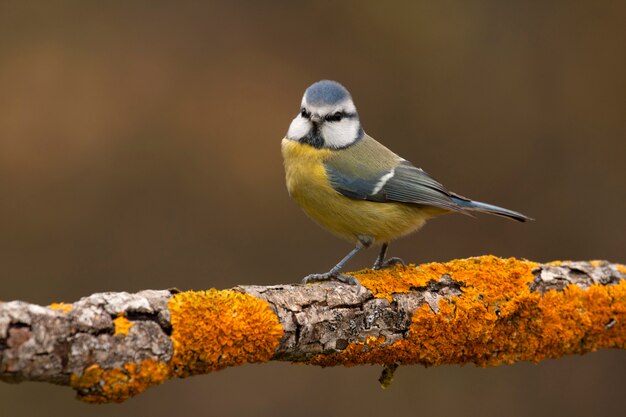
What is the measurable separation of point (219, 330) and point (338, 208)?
803mm

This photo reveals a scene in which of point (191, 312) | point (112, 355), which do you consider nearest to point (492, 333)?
point (191, 312)

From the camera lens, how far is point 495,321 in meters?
2.18

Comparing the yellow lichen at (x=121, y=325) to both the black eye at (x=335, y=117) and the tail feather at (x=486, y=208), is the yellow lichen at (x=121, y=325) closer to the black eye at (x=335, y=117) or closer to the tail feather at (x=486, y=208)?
the black eye at (x=335, y=117)

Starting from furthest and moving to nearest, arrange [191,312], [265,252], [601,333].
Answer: [265,252] → [601,333] → [191,312]

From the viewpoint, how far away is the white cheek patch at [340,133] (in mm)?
2576

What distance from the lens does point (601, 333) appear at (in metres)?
2.38

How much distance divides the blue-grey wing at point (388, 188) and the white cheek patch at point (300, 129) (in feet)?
0.50

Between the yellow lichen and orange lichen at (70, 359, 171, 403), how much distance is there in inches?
2.6

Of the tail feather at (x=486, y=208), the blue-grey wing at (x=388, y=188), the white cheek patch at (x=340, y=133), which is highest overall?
the white cheek patch at (x=340, y=133)

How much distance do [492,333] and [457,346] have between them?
11cm

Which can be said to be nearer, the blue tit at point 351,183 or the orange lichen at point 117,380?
the orange lichen at point 117,380

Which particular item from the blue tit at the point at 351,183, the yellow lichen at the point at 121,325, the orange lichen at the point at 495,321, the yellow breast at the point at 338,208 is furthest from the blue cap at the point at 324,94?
the yellow lichen at the point at 121,325

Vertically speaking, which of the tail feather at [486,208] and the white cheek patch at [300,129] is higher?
the white cheek patch at [300,129]

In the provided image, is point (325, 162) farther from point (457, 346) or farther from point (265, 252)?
point (265, 252)
